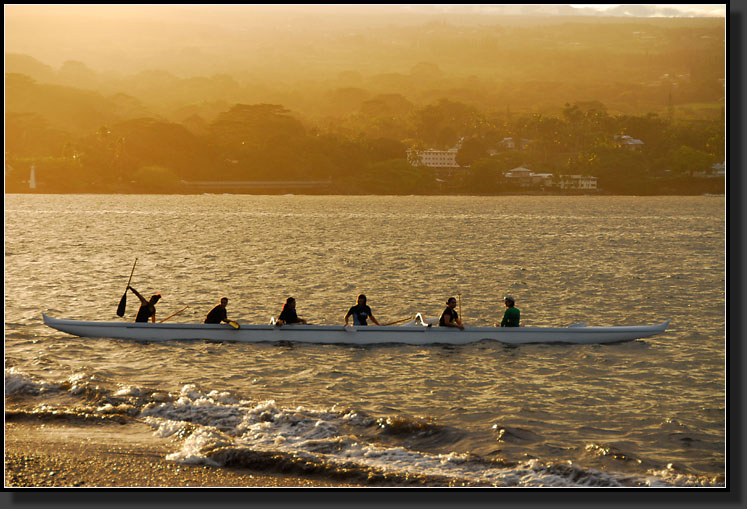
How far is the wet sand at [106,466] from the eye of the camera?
13094mm

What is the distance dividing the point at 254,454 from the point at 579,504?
265 inches

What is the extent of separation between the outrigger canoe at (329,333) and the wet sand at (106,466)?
9.33m

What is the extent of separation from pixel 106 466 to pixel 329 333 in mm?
11589

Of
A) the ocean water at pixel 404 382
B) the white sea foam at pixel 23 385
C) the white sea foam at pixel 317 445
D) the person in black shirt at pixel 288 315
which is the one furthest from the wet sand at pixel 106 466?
the person in black shirt at pixel 288 315

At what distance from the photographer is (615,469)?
14.7 meters

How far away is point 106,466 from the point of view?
13594 millimetres

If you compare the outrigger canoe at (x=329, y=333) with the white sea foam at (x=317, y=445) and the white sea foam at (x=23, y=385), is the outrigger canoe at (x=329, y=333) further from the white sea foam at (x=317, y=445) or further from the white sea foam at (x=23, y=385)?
the white sea foam at (x=317, y=445)

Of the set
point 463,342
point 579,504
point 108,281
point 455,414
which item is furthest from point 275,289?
point 579,504

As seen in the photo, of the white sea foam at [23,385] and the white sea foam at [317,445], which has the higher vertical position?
the white sea foam at [23,385]

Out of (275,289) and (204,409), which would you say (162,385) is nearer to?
(204,409)

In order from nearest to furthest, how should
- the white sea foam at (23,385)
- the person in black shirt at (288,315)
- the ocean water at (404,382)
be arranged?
the ocean water at (404,382), the white sea foam at (23,385), the person in black shirt at (288,315)

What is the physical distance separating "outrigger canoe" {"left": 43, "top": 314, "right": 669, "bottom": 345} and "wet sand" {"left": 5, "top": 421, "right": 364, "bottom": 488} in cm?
933

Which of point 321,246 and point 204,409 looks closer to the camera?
point 204,409

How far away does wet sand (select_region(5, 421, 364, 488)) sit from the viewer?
1309 centimetres
